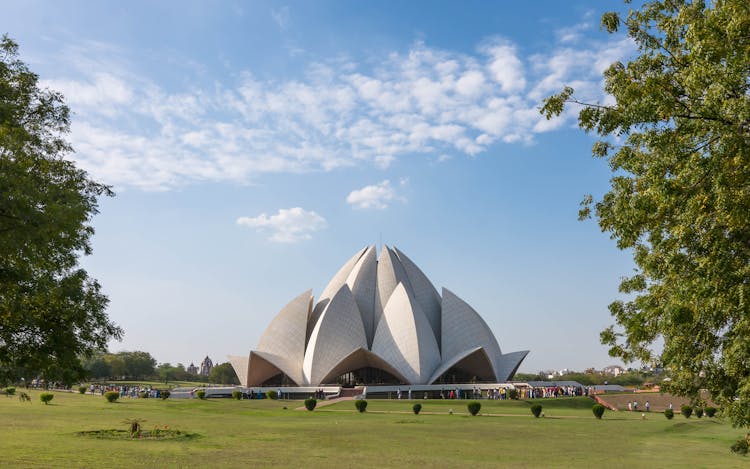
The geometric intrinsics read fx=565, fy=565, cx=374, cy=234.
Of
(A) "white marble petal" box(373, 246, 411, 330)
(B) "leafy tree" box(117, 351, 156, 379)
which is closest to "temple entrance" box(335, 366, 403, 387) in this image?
(A) "white marble petal" box(373, 246, 411, 330)

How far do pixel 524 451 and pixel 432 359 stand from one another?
32.7m

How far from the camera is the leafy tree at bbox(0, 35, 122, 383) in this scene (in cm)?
810

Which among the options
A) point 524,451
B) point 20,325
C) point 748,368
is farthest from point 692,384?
point 20,325

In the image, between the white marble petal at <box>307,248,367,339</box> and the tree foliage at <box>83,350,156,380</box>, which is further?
the tree foliage at <box>83,350,156,380</box>

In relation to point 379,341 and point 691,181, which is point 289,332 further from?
point 691,181

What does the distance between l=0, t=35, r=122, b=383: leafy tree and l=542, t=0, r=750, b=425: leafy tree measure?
26.0ft

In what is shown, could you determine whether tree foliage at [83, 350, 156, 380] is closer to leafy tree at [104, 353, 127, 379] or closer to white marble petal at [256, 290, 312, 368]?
leafy tree at [104, 353, 127, 379]

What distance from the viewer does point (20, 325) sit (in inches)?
375

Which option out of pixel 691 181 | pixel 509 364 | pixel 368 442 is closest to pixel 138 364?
pixel 509 364

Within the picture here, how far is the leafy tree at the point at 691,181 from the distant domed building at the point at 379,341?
120ft

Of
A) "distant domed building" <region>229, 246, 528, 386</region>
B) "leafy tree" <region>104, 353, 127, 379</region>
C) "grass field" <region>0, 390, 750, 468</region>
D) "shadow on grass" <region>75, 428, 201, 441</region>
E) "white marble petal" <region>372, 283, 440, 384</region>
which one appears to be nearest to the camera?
"grass field" <region>0, 390, 750, 468</region>

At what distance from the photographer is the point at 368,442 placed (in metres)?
15.3

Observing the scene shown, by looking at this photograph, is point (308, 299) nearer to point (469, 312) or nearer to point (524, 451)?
point (469, 312)

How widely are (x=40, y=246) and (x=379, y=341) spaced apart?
134 ft
